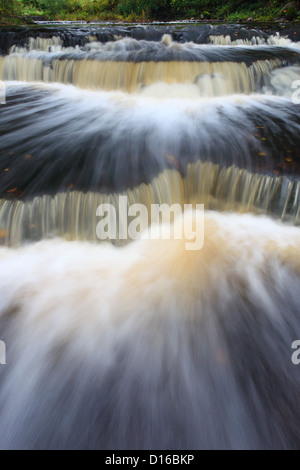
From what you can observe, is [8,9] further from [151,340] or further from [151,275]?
[151,340]

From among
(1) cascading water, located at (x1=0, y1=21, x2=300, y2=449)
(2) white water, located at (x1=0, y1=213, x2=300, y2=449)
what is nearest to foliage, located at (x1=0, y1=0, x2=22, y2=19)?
(1) cascading water, located at (x1=0, y1=21, x2=300, y2=449)

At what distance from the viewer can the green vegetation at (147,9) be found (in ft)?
49.4

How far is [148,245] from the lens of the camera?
3271 mm

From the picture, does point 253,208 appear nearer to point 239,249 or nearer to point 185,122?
point 239,249

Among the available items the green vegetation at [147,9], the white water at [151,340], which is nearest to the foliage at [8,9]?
the green vegetation at [147,9]

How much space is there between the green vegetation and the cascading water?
1286 centimetres

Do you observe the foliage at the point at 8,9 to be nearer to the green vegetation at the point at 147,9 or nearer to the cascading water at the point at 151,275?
the green vegetation at the point at 147,9

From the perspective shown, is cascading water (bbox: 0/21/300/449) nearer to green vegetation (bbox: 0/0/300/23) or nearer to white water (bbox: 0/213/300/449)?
white water (bbox: 0/213/300/449)

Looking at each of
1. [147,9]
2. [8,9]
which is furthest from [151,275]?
[147,9]

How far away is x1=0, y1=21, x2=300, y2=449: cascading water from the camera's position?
76.4 inches

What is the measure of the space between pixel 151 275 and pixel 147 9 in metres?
21.8

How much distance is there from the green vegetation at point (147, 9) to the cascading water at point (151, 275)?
12860 millimetres

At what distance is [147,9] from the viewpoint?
61.6 ft

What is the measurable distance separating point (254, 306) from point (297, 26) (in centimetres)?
1069
